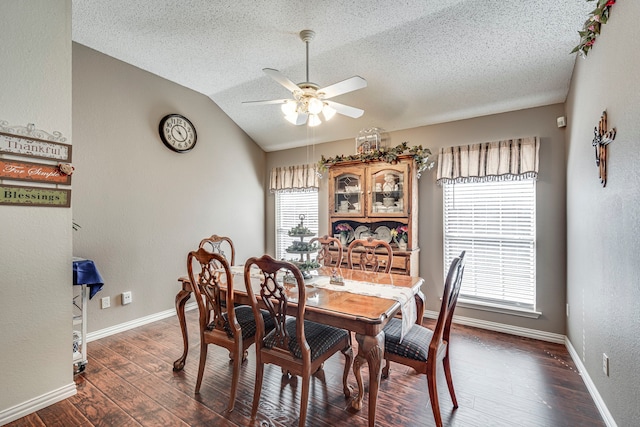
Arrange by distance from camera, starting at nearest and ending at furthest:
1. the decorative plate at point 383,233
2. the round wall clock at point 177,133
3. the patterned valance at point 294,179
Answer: the round wall clock at point 177,133
the decorative plate at point 383,233
the patterned valance at point 294,179

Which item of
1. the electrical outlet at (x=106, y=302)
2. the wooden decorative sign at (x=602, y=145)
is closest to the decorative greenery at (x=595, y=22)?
the wooden decorative sign at (x=602, y=145)

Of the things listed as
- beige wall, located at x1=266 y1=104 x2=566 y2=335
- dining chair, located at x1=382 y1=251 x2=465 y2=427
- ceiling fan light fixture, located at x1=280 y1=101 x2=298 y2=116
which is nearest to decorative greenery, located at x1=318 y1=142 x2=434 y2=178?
beige wall, located at x1=266 y1=104 x2=566 y2=335

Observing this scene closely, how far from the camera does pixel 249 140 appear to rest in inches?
197

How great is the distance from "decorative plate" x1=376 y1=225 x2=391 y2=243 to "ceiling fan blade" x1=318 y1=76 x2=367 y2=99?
219cm

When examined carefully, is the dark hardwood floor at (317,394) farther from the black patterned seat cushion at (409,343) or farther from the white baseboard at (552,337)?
the black patterned seat cushion at (409,343)

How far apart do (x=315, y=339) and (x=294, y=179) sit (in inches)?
129

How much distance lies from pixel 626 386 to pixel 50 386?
3.60 metres

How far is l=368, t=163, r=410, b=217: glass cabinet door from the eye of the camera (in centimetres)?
381

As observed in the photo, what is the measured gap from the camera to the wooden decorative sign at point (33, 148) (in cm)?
195

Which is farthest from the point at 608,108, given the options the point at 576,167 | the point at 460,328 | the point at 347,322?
the point at 460,328

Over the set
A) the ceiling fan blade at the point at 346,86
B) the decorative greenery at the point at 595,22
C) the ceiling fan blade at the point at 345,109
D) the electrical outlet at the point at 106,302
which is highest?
the decorative greenery at the point at 595,22

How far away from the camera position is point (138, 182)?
355cm

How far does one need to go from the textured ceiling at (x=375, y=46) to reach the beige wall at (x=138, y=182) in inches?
12.5

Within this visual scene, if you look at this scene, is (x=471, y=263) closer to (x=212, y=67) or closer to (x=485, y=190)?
(x=485, y=190)
